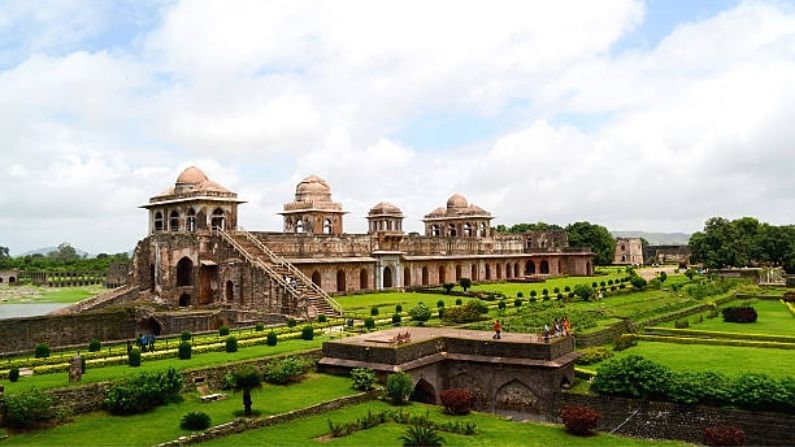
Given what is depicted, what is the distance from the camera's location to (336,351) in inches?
1037

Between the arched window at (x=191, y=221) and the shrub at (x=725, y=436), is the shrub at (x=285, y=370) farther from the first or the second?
the arched window at (x=191, y=221)

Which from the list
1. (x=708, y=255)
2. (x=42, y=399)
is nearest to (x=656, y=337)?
(x=42, y=399)

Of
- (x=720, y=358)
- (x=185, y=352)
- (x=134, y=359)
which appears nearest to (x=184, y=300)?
(x=185, y=352)

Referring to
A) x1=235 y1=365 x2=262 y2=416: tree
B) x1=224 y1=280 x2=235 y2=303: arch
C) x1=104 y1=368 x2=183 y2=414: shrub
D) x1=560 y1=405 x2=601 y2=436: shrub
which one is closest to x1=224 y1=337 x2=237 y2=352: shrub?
x1=235 y1=365 x2=262 y2=416: tree

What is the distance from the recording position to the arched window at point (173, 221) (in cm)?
5088

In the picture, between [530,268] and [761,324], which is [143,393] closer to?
[761,324]

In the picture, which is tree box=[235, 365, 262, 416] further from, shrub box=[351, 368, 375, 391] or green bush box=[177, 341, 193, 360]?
shrub box=[351, 368, 375, 391]

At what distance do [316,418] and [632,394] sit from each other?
10.7m

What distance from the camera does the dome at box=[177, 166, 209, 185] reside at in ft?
169

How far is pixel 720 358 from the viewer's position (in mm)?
27688

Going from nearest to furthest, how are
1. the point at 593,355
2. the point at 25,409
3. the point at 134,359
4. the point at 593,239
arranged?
the point at 25,409
the point at 134,359
the point at 593,355
the point at 593,239

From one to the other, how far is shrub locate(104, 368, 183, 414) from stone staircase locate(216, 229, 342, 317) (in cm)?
1667

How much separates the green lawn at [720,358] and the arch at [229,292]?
2451 centimetres

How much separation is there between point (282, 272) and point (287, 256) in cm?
667
